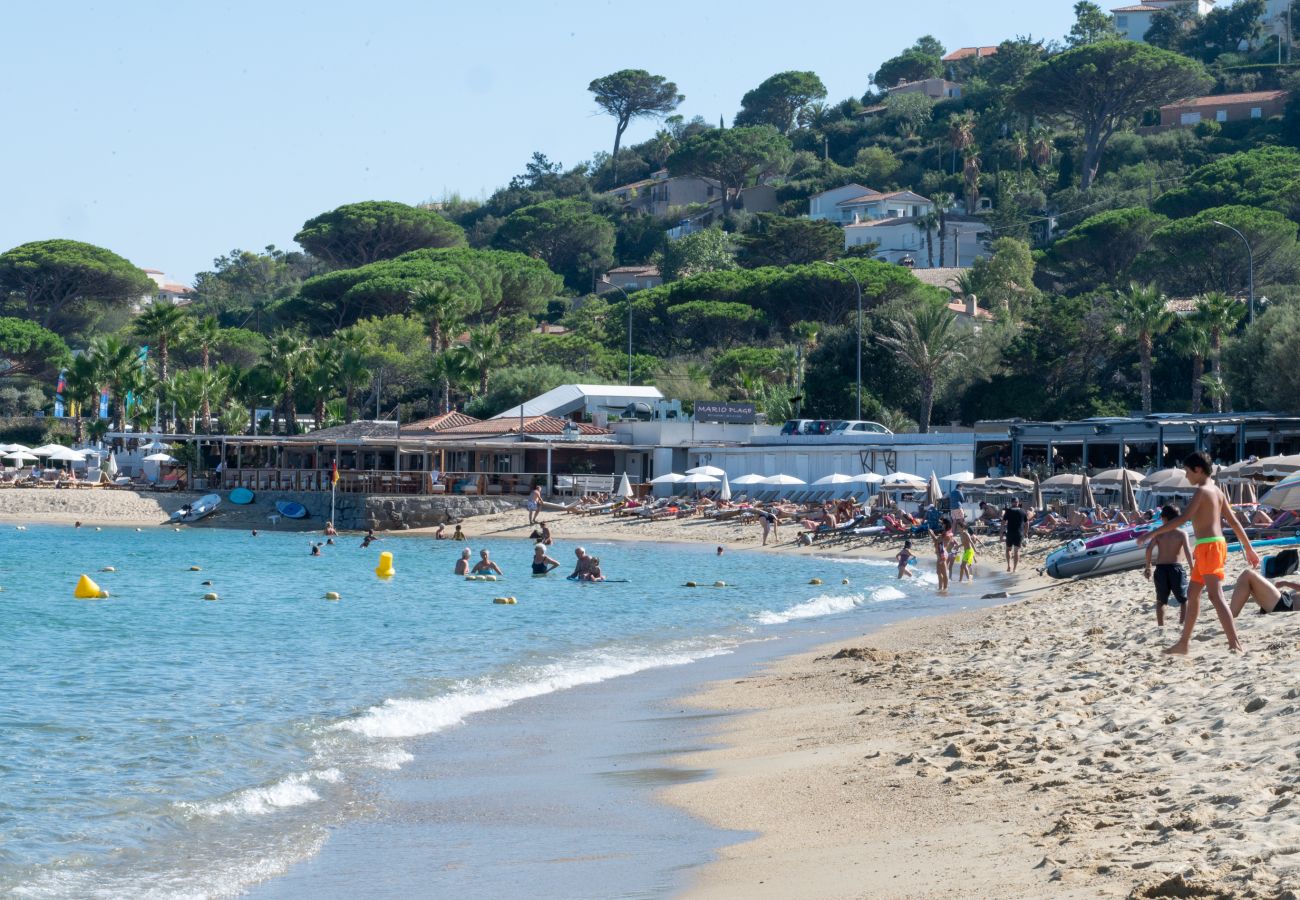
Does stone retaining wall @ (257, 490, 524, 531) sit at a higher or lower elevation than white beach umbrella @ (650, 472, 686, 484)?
lower

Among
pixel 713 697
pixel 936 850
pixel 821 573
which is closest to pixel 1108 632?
pixel 713 697

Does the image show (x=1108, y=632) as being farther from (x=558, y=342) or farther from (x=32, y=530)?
(x=558, y=342)

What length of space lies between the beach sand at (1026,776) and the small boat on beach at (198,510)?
5093 cm

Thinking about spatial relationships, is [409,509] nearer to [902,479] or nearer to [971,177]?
[902,479]

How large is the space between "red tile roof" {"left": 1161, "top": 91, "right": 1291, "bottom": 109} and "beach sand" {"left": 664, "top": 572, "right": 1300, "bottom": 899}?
11574 centimetres

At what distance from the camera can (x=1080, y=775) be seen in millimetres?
8742

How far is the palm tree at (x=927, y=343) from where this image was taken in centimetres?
6056

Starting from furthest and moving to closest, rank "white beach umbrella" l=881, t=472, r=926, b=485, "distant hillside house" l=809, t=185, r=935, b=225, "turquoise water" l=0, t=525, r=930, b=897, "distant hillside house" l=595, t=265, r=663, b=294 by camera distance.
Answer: "distant hillside house" l=809, t=185, r=935, b=225 < "distant hillside house" l=595, t=265, r=663, b=294 < "white beach umbrella" l=881, t=472, r=926, b=485 < "turquoise water" l=0, t=525, r=930, b=897

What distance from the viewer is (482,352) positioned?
76625 mm

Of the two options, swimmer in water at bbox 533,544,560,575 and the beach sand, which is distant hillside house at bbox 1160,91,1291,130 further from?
the beach sand

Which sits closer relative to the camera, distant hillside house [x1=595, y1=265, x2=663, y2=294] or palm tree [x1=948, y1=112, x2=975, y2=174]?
distant hillside house [x1=595, y1=265, x2=663, y2=294]

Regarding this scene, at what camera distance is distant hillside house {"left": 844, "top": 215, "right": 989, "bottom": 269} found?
11531cm

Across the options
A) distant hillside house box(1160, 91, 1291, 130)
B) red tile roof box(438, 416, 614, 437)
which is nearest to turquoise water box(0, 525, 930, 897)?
red tile roof box(438, 416, 614, 437)

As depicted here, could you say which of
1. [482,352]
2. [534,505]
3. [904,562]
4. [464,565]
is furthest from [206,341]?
[904,562]
